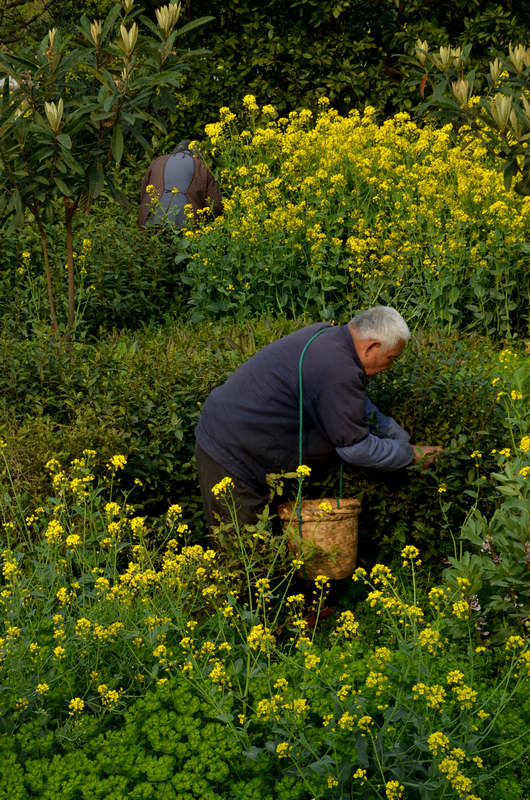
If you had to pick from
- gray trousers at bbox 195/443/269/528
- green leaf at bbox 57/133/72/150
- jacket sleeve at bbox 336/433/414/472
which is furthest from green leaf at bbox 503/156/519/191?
green leaf at bbox 57/133/72/150

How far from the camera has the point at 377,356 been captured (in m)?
3.91

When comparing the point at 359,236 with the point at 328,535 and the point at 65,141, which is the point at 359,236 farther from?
the point at 328,535

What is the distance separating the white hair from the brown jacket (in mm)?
3952

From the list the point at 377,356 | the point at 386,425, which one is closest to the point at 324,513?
the point at 386,425

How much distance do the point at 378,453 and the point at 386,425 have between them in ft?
1.15

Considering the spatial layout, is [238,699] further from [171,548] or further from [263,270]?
[263,270]

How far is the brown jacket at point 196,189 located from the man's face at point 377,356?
396 cm

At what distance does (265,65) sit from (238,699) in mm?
9492

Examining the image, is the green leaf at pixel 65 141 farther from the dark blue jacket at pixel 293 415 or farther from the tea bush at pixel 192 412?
the dark blue jacket at pixel 293 415

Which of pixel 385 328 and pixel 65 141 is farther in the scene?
pixel 65 141

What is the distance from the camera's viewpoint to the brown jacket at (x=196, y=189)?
759cm

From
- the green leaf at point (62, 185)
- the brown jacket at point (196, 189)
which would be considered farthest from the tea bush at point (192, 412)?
the brown jacket at point (196, 189)

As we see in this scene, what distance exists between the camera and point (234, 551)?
12.9ft

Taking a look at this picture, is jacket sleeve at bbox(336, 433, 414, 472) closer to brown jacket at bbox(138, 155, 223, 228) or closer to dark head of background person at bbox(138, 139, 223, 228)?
dark head of background person at bbox(138, 139, 223, 228)
